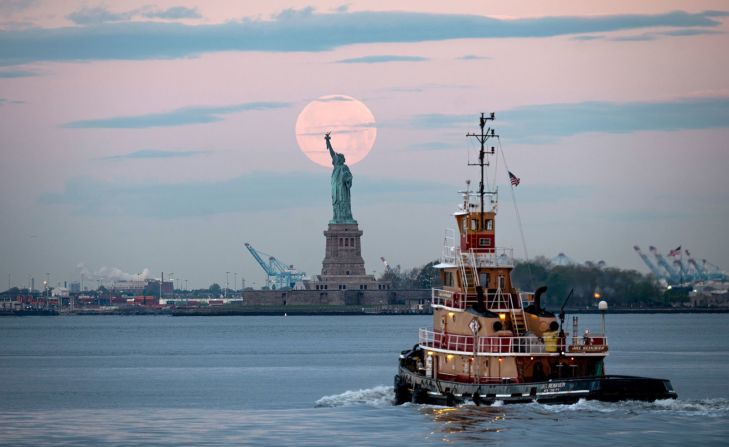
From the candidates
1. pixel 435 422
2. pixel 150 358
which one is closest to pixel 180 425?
pixel 435 422

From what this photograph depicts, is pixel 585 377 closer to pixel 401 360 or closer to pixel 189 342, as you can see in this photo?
pixel 401 360

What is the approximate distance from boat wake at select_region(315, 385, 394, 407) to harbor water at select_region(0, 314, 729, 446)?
0.26 ft

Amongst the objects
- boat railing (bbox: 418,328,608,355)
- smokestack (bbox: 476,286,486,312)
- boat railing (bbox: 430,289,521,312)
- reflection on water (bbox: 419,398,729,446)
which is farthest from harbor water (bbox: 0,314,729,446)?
boat railing (bbox: 430,289,521,312)

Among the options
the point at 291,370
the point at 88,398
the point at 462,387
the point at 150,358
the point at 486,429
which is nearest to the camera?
the point at 486,429

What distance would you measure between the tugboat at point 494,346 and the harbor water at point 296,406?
80 cm

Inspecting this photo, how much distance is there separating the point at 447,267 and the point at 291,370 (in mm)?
41119

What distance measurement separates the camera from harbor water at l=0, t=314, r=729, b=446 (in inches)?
2420

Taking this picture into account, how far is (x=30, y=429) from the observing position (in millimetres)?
67688

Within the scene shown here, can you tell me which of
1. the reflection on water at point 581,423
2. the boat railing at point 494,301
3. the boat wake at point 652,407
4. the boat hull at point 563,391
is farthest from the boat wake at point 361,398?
the boat wake at point 652,407

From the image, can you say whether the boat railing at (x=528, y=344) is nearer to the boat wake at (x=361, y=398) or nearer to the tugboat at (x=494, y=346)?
the tugboat at (x=494, y=346)

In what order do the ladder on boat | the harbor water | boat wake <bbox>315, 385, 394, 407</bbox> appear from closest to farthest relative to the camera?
the harbor water → the ladder on boat → boat wake <bbox>315, 385, 394, 407</bbox>

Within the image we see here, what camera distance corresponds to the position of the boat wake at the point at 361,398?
75.7 m

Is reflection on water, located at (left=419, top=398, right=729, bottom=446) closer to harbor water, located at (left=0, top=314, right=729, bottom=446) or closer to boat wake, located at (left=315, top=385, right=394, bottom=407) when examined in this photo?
harbor water, located at (left=0, top=314, right=729, bottom=446)

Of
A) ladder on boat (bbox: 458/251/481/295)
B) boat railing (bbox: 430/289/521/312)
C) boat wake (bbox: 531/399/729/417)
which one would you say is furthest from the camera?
ladder on boat (bbox: 458/251/481/295)
